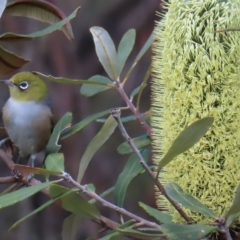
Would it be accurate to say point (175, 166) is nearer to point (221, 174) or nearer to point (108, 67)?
point (221, 174)

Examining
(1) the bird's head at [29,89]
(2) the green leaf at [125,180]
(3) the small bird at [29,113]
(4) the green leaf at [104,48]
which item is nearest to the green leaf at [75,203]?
(2) the green leaf at [125,180]

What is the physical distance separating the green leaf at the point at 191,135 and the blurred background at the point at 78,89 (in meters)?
2.57

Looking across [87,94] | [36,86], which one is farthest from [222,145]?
[36,86]

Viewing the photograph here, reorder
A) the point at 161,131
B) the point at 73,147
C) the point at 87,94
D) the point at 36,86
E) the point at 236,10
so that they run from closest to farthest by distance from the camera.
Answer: the point at 236,10, the point at 161,131, the point at 87,94, the point at 36,86, the point at 73,147

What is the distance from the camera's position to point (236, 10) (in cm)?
Result: 109

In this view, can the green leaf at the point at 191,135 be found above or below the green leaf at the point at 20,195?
above

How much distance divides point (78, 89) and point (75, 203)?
2.60 metres

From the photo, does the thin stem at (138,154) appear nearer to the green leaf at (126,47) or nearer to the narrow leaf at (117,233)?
the narrow leaf at (117,233)

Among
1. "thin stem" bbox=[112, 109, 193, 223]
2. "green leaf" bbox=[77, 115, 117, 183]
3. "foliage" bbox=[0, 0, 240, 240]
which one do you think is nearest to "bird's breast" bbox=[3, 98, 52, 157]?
"foliage" bbox=[0, 0, 240, 240]

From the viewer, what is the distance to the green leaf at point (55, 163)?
1.20m

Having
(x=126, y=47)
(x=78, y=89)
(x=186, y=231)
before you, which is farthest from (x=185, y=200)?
(x=78, y=89)

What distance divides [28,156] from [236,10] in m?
1.21

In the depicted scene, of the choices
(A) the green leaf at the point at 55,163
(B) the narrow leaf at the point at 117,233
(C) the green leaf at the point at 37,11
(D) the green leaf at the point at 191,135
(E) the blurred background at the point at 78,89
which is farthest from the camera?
(E) the blurred background at the point at 78,89

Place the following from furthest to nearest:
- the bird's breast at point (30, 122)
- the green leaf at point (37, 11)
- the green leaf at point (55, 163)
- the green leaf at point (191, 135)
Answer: the bird's breast at point (30, 122), the green leaf at point (37, 11), the green leaf at point (55, 163), the green leaf at point (191, 135)
